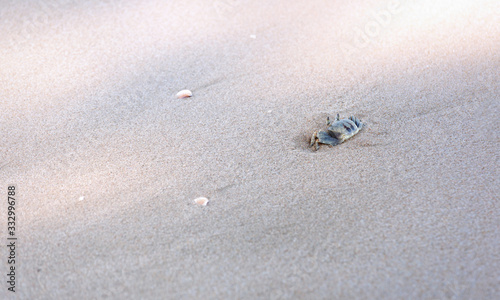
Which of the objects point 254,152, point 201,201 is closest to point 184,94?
point 254,152

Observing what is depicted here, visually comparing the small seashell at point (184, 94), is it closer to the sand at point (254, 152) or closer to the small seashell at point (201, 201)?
the sand at point (254, 152)

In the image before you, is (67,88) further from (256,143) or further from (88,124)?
(256,143)

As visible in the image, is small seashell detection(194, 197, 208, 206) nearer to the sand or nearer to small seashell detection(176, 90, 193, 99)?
the sand

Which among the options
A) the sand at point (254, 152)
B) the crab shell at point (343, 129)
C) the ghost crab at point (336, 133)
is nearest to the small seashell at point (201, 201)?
the sand at point (254, 152)

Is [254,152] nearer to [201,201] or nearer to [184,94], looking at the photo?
[201,201]

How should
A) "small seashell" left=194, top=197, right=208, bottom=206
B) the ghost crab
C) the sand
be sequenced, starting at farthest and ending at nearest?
the ghost crab → "small seashell" left=194, top=197, right=208, bottom=206 → the sand

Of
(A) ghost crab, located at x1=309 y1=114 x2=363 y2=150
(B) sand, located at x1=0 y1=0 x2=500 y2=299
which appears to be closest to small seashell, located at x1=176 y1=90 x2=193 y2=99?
(B) sand, located at x1=0 y1=0 x2=500 y2=299

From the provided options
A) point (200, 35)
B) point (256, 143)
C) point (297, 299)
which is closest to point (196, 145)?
point (256, 143)
